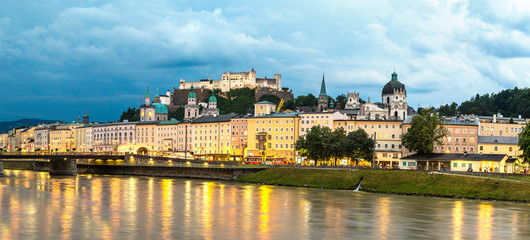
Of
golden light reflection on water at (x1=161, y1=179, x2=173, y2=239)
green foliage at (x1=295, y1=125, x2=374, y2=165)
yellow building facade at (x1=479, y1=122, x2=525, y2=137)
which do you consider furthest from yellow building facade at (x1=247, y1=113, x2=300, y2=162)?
golden light reflection on water at (x1=161, y1=179, x2=173, y2=239)

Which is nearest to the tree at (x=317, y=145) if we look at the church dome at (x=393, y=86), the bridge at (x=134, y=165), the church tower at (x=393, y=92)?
the bridge at (x=134, y=165)

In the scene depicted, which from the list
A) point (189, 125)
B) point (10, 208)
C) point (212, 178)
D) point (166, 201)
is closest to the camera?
point (10, 208)

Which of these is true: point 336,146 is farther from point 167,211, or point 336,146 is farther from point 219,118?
point 219,118

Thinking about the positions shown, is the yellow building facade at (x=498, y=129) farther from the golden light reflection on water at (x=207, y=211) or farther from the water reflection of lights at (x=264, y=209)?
the golden light reflection on water at (x=207, y=211)

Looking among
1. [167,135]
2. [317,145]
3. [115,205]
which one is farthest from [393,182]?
[167,135]

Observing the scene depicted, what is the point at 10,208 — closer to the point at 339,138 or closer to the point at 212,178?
the point at 212,178

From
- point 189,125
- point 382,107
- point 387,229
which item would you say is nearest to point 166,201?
point 387,229

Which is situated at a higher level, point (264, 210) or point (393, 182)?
point (393, 182)

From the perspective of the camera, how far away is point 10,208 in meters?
47.2

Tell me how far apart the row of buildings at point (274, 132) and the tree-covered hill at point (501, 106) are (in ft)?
57.4

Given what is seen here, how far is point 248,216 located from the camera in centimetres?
4428

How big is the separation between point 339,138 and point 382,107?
212 feet

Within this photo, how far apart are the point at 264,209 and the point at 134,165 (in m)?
58.5

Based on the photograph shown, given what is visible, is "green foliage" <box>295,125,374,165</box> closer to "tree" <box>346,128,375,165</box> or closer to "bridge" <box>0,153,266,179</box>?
"tree" <box>346,128,375,165</box>
